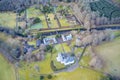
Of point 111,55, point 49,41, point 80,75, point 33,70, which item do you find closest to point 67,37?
point 49,41

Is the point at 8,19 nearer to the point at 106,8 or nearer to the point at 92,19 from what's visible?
the point at 92,19

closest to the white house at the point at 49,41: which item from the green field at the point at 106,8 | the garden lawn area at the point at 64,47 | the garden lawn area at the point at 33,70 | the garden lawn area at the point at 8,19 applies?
the garden lawn area at the point at 64,47

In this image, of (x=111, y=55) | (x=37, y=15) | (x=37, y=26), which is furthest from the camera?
(x=37, y=15)

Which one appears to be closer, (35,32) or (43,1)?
(35,32)

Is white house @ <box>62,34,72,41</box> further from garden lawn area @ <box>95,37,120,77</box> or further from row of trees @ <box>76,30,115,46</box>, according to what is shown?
garden lawn area @ <box>95,37,120,77</box>

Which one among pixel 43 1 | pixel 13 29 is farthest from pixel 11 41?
pixel 43 1

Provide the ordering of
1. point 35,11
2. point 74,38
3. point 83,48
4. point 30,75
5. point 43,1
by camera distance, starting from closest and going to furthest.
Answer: point 30,75, point 83,48, point 74,38, point 35,11, point 43,1

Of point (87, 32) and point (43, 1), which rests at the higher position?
point (43, 1)

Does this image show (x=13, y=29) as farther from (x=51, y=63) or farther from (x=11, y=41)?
(x=51, y=63)
